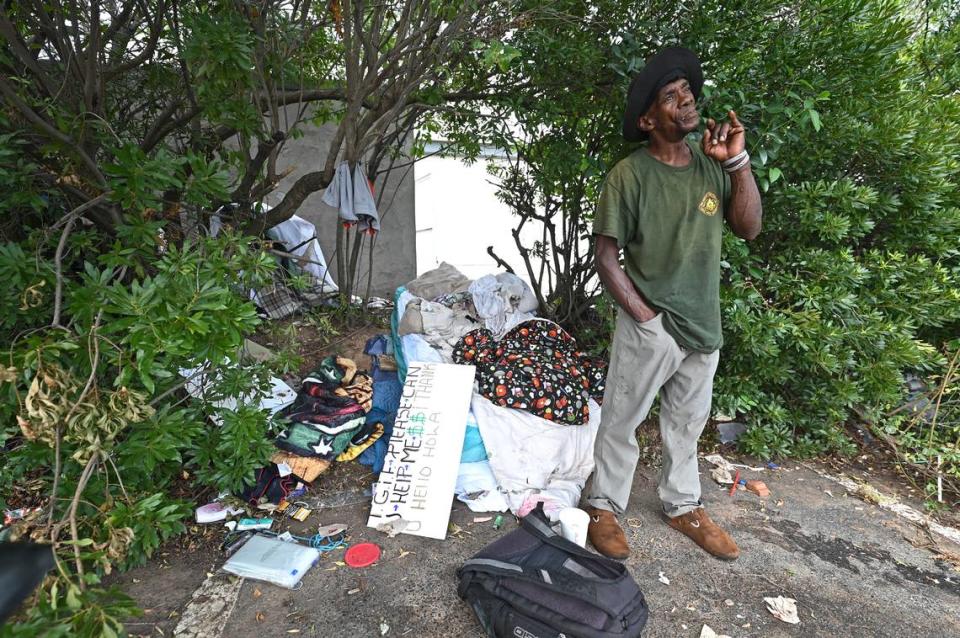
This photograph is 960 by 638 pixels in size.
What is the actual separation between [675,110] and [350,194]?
2.51 meters

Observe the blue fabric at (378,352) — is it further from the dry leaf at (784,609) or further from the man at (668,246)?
the dry leaf at (784,609)

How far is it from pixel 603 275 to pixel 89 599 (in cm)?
203

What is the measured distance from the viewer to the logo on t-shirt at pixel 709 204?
2.26 m

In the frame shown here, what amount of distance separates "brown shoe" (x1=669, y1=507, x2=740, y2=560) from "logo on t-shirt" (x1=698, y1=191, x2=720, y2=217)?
4.74ft

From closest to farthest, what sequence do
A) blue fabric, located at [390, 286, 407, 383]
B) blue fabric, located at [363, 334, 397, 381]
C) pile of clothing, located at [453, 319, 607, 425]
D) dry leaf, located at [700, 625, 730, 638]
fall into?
dry leaf, located at [700, 625, 730, 638] → pile of clothing, located at [453, 319, 607, 425] → blue fabric, located at [390, 286, 407, 383] → blue fabric, located at [363, 334, 397, 381]

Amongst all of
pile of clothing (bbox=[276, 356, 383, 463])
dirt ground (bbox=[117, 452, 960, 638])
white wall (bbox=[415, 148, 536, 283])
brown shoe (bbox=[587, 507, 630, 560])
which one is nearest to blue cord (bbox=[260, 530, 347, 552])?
dirt ground (bbox=[117, 452, 960, 638])

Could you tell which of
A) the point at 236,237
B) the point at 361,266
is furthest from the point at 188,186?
the point at 361,266

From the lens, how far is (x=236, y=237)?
7.77 feet

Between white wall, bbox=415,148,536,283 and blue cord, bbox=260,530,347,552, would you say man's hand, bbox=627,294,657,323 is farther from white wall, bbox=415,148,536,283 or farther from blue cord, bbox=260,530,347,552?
white wall, bbox=415,148,536,283

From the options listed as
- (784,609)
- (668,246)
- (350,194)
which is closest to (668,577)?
(784,609)

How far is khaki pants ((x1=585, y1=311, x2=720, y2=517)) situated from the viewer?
7.79ft

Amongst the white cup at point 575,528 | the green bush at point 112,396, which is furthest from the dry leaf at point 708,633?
the green bush at point 112,396

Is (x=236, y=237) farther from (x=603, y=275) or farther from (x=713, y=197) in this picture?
(x=713, y=197)

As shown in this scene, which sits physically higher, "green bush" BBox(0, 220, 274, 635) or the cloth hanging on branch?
the cloth hanging on branch
